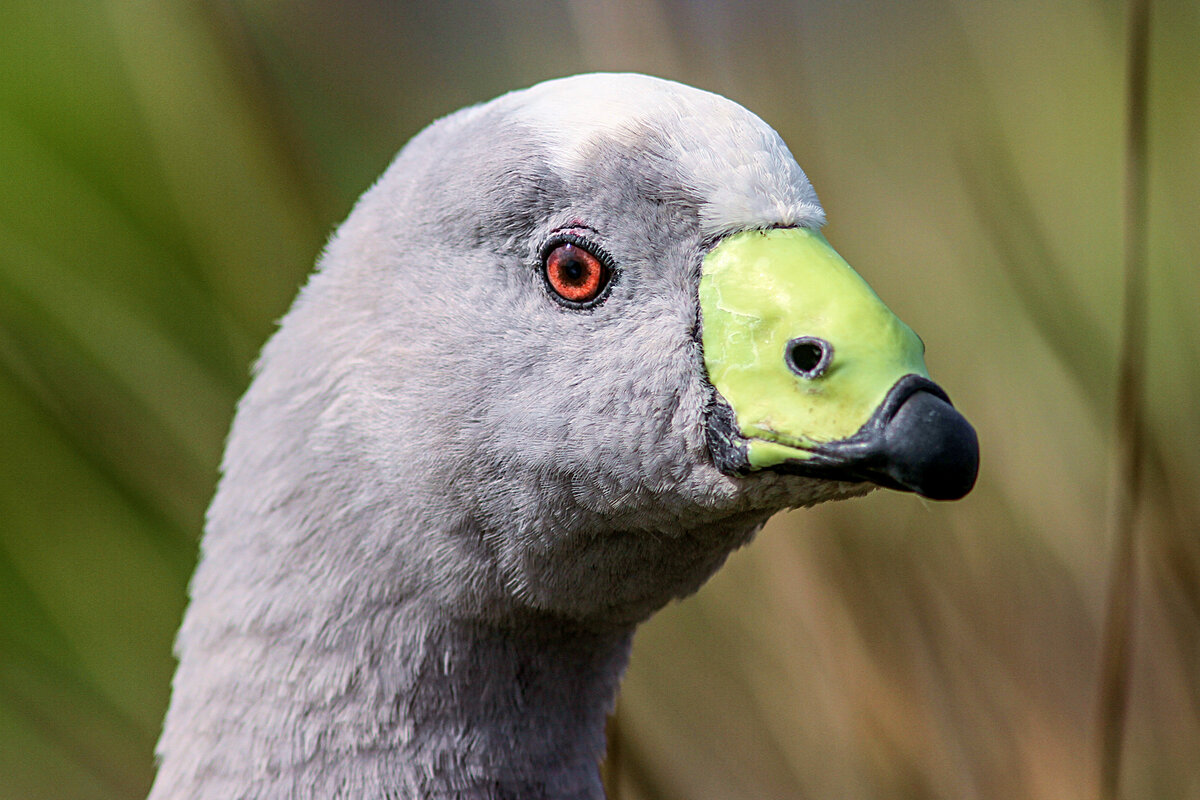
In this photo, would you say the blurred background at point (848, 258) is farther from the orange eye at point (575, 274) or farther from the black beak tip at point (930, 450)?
the black beak tip at point (930, 450)

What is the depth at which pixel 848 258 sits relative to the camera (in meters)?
2.42

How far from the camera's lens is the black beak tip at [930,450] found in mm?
942

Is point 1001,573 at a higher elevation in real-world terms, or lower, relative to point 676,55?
lower

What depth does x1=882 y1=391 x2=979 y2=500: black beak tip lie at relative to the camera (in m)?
0.94

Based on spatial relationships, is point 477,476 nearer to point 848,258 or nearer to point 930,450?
point 930,450

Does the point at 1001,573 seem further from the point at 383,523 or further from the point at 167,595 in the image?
the point at 167,595

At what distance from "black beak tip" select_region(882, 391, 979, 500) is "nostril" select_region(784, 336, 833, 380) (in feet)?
0.26

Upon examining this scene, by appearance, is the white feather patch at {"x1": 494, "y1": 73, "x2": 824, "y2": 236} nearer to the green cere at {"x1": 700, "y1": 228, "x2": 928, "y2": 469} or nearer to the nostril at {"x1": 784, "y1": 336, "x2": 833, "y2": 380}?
the green cere at {"x1": 700, "y1": 228, "x2": 928, "y2": 469}

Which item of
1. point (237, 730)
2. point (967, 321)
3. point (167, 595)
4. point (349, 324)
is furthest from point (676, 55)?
point (167, 595)

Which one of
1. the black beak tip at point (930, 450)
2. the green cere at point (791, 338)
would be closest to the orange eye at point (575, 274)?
the green cere at point (791, 338)

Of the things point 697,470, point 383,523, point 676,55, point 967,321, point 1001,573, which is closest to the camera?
point 697,470

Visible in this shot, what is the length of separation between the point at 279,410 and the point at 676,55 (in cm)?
111

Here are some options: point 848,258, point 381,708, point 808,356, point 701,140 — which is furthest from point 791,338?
point 848,258

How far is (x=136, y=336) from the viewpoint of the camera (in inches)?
88.4
